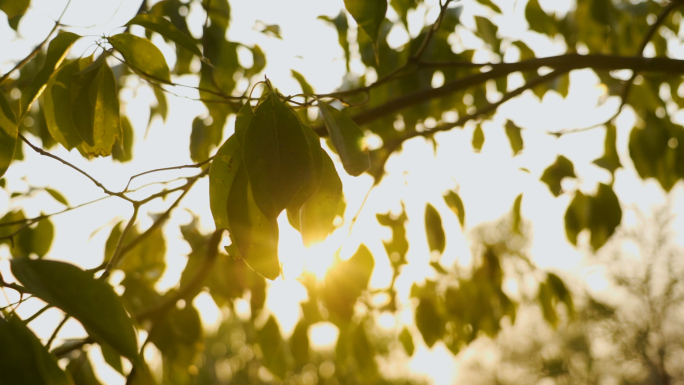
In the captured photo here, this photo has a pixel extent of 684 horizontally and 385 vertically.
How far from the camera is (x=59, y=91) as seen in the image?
62 cm

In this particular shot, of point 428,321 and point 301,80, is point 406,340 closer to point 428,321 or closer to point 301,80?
point 428,321

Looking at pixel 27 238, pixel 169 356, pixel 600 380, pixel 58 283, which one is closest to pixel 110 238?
pixel 27 238

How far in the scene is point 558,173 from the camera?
1.12m

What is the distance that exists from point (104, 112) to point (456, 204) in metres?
0.73

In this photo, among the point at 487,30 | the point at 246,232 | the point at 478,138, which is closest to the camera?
the point at 246,232

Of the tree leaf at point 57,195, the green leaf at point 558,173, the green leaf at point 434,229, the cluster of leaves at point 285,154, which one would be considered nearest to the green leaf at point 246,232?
the cluster of leaves at point 285,154

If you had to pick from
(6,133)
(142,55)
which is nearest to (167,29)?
(142,55)

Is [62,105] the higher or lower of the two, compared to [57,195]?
A: lower

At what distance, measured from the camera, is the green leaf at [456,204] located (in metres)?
1.15

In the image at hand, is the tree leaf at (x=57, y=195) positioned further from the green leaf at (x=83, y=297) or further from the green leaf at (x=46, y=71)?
the green leaf at (x=83, y=297)

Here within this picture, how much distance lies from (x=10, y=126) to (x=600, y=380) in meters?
7.92

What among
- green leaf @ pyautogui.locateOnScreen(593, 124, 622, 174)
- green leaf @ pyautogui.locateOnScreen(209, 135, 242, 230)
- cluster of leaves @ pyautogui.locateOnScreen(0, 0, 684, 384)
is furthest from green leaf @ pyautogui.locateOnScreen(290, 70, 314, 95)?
green leaf @ pyautogui.locateOnScreen(209, 135, 242, 230)

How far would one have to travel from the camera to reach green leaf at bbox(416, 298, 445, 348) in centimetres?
130

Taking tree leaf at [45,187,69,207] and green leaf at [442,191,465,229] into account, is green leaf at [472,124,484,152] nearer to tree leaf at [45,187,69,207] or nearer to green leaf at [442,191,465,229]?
green leaf at [442,191,465,229]
